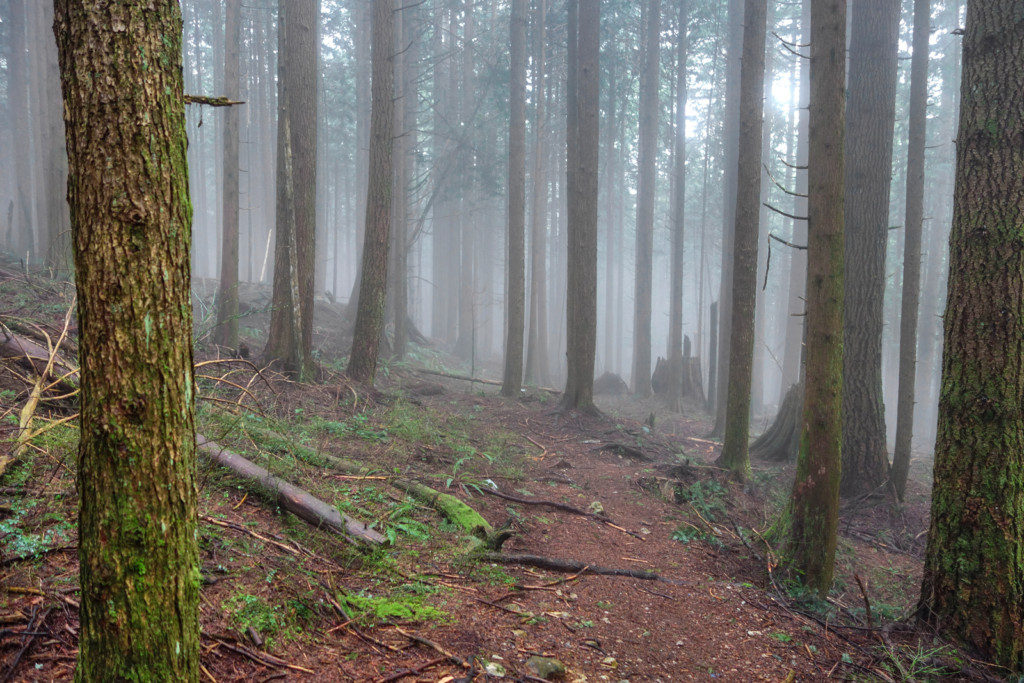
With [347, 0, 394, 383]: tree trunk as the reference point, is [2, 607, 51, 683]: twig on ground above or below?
below

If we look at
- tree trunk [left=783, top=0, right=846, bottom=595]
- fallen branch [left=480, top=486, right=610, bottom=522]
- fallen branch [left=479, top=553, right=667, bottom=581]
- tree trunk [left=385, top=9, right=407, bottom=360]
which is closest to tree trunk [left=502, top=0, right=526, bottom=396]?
tree trunk [left=385, top=9, right=407, bottom=360]

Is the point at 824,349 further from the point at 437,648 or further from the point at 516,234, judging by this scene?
the point at 516,234

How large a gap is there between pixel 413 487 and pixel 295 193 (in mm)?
6144

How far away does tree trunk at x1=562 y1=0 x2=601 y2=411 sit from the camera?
1229 centimetres

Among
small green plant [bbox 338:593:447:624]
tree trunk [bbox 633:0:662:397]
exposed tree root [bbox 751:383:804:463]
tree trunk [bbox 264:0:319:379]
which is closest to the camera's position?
small green plant [bbox 338:593:447:624]

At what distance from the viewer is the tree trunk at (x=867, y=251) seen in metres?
8.76

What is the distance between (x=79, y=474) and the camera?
2047mm

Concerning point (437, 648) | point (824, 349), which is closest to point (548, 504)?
point (824, 349)

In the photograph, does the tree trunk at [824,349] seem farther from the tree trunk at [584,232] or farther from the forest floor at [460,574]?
the tree trunk at [584,232]

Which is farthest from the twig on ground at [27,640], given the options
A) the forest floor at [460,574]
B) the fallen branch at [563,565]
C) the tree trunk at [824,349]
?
the tree trunk at [824,349]

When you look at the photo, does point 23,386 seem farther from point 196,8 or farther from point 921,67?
point 196,8

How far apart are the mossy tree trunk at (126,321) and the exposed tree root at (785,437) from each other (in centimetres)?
1066

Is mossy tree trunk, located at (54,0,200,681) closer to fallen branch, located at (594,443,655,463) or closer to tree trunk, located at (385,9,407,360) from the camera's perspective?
fallen branch, located at (594,443,655,463)

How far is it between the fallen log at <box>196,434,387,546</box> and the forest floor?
0.24 ft
